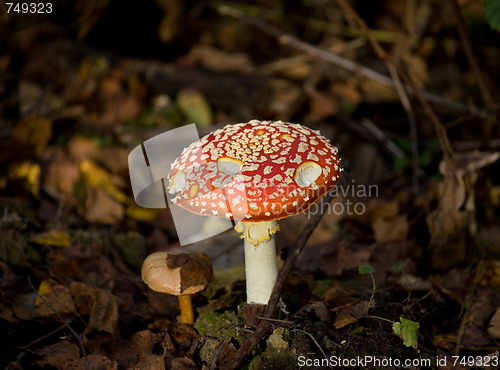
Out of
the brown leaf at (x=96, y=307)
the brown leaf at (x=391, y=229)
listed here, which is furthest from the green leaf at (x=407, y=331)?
the brown leaf at (x=96, y=307)

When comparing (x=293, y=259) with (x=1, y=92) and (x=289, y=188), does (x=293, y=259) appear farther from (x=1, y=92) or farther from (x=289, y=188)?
(x=1, y=92)

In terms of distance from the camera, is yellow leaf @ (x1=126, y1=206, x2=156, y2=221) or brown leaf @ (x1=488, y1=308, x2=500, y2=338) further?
yellow leaf @ (x1=126, y1=206, x2=156, y2=221)

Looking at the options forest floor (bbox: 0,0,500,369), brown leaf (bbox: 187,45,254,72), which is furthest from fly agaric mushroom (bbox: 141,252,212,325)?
brown leaf (bbox: 187,45,254,72)

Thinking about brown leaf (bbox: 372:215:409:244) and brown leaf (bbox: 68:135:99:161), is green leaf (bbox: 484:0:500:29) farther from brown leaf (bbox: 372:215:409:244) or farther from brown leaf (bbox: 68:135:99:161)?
→ brown leaf (bbox: 68:135:99:161)

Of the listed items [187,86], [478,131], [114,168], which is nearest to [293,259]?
[114,168]

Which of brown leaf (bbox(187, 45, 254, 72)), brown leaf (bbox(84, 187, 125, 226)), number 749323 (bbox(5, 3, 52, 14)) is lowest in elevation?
brown leaf (bbox(84, 187, 125, 226))

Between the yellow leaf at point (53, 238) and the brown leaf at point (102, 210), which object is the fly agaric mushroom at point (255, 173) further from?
the brown leaf at point (102, 210)

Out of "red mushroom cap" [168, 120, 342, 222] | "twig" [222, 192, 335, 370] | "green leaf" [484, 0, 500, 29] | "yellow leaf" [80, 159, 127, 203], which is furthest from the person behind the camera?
"yellow leaf" [80, 159, 127, 203]
